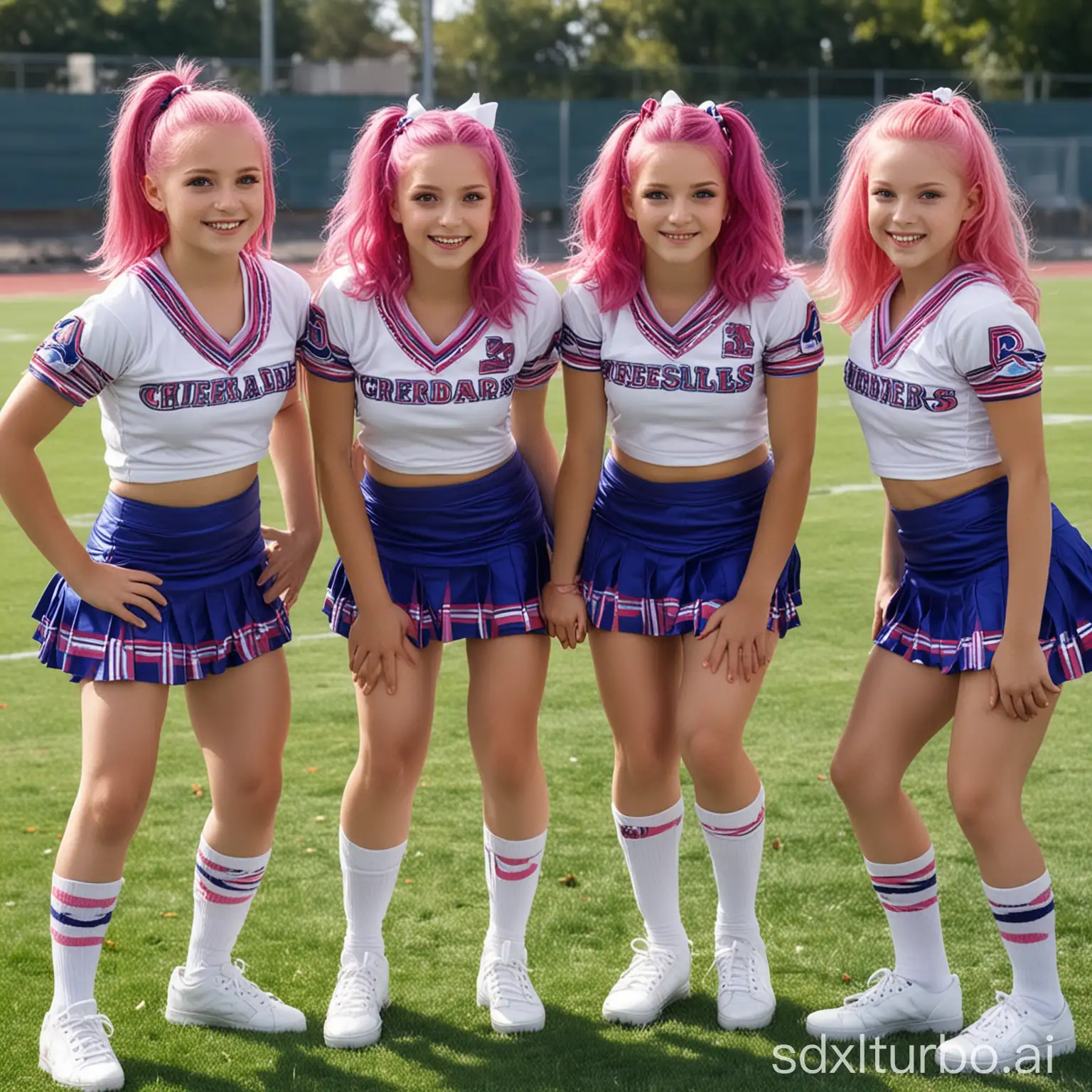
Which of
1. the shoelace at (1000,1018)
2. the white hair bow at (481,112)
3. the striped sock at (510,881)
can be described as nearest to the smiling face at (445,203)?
the white hair bow at (481,112)

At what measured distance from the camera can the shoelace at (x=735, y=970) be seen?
338cm

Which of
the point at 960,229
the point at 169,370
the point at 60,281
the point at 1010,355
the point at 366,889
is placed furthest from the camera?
the point at 60,281

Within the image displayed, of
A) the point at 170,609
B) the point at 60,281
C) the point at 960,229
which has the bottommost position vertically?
the point at 170,609

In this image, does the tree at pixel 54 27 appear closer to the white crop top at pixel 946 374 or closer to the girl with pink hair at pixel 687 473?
the girl with pink hair at pixel 687 473

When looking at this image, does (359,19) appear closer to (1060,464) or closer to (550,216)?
(550,216)

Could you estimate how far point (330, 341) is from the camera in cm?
325

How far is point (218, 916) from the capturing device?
11.1 feet

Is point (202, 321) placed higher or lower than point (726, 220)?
lower

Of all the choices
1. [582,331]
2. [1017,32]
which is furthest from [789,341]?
[1017,32]

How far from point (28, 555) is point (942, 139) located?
18.2 ft

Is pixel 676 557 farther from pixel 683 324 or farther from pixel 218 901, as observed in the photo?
pixel 218 901

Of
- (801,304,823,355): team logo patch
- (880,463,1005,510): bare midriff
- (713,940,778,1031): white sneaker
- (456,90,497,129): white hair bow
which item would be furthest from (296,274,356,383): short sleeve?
(713,940,778,1031): white sneaker

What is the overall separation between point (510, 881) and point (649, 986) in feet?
1.18

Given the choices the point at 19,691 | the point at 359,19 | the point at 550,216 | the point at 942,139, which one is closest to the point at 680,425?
the point at 942,139
